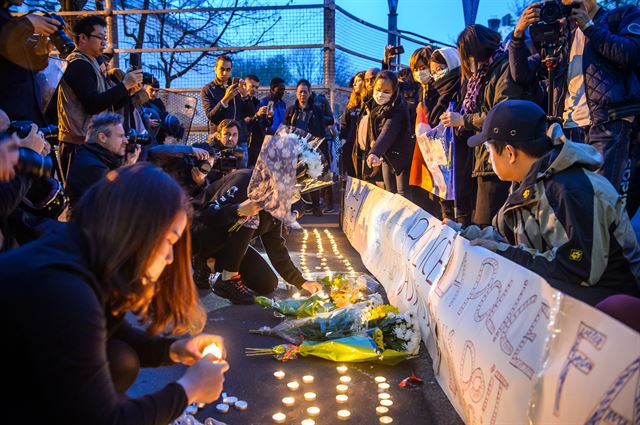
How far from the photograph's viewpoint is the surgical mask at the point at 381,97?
671 cm

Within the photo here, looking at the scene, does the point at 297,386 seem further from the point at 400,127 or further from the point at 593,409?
the point at 400,127

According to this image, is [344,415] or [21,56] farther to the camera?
[21,56]

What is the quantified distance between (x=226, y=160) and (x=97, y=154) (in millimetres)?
1872

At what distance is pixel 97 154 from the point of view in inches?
174

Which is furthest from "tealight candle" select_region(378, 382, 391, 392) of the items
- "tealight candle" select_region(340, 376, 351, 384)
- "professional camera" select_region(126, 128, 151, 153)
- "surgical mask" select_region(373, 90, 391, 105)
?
"surgical mask" select_region(373, 90, 391, 105)

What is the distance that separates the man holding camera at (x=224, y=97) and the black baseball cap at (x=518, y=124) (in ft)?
18.2

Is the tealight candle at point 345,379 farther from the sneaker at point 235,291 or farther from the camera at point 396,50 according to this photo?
the camera at point 396,50

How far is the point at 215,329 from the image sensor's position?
4008 mm

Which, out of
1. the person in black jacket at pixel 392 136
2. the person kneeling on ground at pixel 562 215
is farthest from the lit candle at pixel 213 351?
the person in black jacket at pixel 392 136

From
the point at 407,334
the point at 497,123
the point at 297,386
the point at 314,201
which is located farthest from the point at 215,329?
the point at 314,201

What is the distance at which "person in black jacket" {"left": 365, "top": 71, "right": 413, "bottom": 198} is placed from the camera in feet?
21.8

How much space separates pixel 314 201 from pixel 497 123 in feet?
23.6

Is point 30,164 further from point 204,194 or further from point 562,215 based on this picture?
point 562,215

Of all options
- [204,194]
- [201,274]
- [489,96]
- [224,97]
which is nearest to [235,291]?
[201,274]
